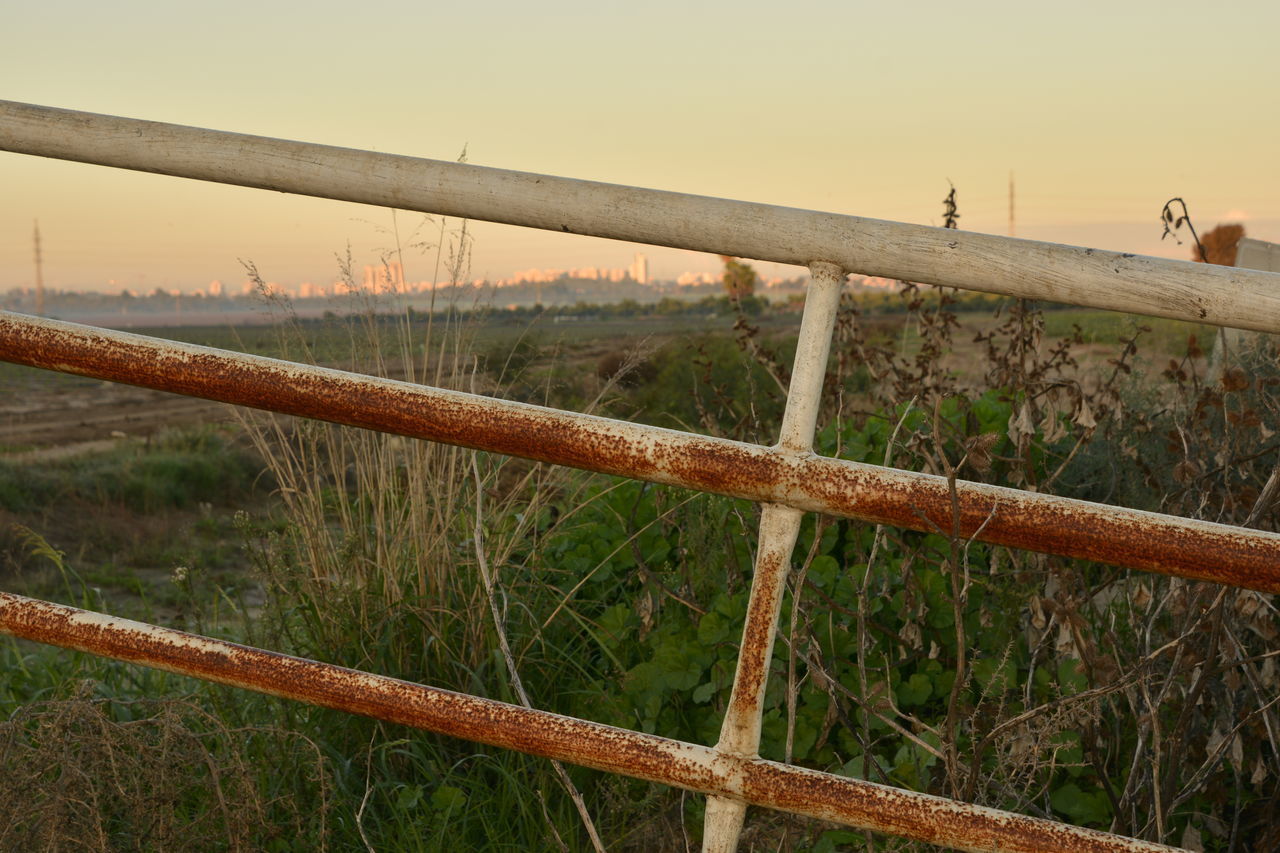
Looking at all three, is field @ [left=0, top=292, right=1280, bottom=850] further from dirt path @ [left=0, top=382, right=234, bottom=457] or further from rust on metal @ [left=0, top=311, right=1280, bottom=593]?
dirt path @ [left=0, top=382, right=234, bottom=457]

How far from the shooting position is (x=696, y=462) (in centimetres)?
113

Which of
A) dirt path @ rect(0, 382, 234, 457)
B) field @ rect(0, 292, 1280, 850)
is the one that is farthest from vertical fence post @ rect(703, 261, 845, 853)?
dirt path @ rect(0, 382, 234, 457)

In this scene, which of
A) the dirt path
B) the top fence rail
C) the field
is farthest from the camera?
the dirt path

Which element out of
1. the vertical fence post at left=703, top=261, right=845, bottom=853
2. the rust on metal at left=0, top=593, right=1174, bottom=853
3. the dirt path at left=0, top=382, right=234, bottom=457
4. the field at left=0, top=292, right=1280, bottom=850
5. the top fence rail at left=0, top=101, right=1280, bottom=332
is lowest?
the dirt path at left=0, top=382, right=234, bottom=457

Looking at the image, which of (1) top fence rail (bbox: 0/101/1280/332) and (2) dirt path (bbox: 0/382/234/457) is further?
(2) dirt path (bbox: 0/382/234/457)

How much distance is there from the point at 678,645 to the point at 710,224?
5.38ft

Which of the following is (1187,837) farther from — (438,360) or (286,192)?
(438,360)

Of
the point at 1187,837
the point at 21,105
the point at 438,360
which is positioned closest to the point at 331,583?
the point at 438,360

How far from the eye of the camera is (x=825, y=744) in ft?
8.25

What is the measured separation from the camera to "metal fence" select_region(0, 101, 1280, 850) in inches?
41.6

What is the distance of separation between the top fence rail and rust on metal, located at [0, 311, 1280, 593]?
20 cm

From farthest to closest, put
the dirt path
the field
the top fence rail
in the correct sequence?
the dirt path < the field < the top fence rail

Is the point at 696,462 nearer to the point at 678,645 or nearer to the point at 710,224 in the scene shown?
the point at 710,224

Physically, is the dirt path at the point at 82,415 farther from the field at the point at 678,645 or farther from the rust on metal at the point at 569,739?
the rust on metal at the point at 569,739
